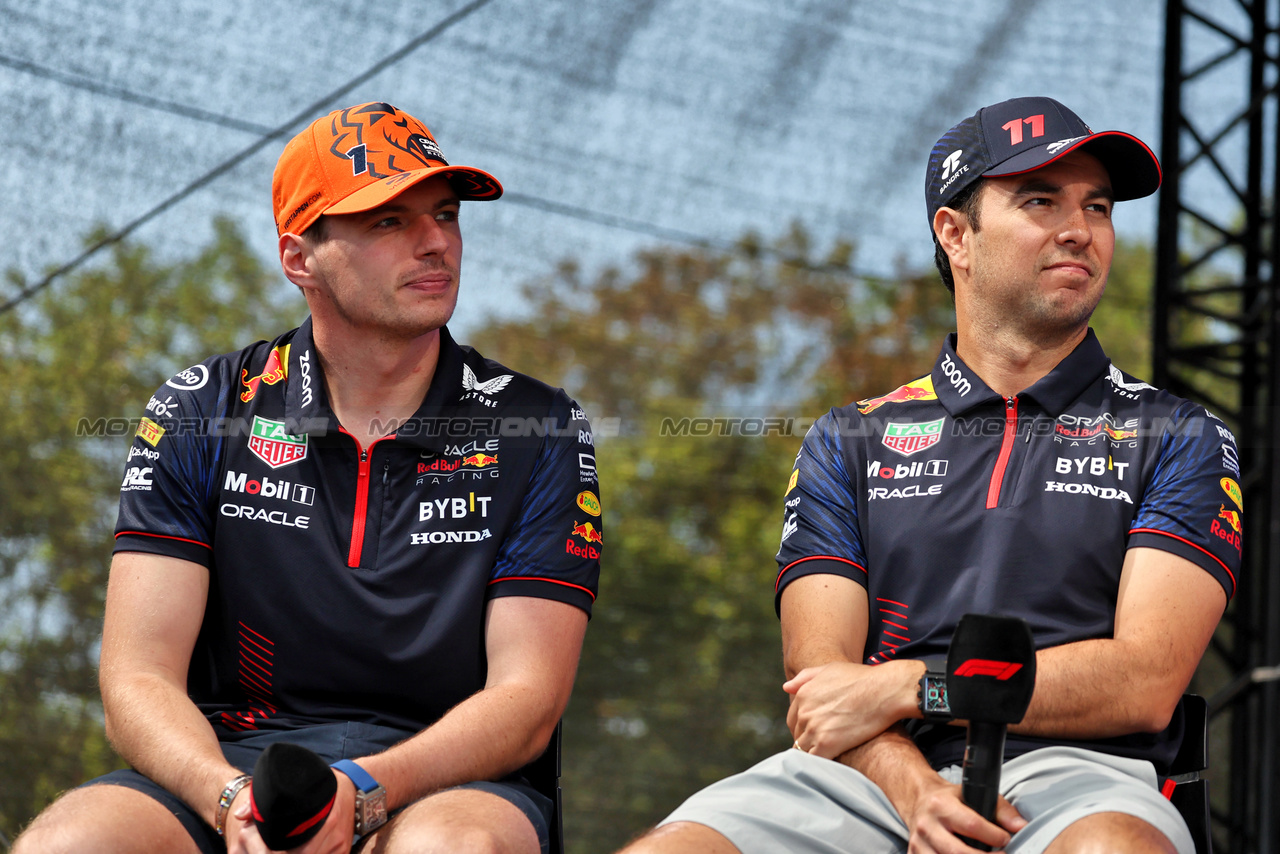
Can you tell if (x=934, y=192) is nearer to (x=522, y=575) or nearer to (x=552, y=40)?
(x=522, y=575)

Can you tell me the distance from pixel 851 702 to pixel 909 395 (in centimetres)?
56

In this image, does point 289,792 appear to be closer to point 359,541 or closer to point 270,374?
point 359,541

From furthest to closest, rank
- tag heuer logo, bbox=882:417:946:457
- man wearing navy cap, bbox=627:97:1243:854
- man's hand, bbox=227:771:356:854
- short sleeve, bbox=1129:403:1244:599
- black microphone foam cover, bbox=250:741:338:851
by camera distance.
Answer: tag heuer logo, bbox=882:417:946:457 < short sleeve, bbox=1129:403:1244:599 < man wearing navy cap, bbox=627:97:1243:854 < man's hand, bbox=227:771:356:854 < black microphone foam cover, bbox=250:741:338:851

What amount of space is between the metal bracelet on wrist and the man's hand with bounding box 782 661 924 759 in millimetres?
691

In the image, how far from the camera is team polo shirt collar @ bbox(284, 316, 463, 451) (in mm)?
1743

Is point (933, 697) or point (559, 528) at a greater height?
point (559, 528)

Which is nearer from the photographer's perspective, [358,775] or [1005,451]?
[358,775]

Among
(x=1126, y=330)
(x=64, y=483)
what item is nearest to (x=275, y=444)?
(x=64, y=483)

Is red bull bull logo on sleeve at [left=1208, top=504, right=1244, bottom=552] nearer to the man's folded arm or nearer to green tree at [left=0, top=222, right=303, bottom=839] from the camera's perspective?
the man's folded arm

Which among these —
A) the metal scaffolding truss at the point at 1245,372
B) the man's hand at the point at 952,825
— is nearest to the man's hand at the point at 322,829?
the man's hand at the point at 952,825

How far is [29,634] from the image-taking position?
2926mm

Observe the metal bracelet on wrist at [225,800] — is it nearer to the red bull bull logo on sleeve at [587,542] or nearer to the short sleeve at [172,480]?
the short sleeve at [172,480]

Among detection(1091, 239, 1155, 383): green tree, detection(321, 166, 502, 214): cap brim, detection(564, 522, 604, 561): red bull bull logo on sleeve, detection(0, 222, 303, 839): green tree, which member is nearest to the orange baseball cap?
detection(321, 166, 502, 214): cap brim

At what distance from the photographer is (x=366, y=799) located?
4.52 ft
